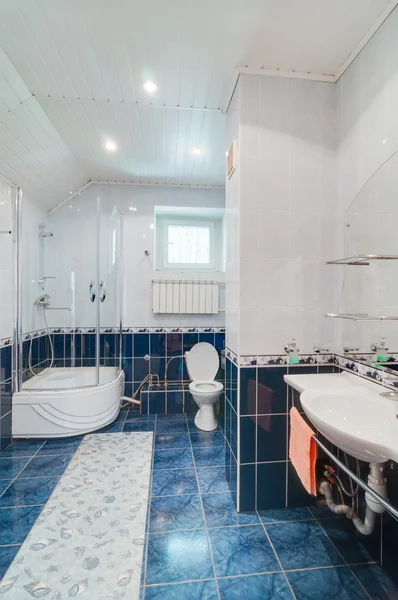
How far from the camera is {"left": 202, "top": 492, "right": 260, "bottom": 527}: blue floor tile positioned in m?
1.55

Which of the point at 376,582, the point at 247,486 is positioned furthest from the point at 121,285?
the point at 376,582

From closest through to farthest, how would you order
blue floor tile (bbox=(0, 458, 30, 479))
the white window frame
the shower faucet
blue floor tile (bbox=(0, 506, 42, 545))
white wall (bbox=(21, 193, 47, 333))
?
blue floor tile (bbox=(0, 506, 42, 545)), blue floor tile (bbox=(0, 458, 30, 479)), white wall (bbox=(21, 193, 47, 333)), the shower faucet, the white window frame

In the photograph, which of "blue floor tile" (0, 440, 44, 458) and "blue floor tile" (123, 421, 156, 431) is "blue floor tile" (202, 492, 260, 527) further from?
"blue floor tile" (0, 440, 44, 458)

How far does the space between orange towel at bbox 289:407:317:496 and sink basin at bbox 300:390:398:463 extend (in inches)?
6.3

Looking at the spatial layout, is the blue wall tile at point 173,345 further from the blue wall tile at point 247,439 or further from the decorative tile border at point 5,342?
the blue wall tile at point 247,439

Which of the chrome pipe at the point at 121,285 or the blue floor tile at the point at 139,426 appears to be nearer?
the blue floor tile at the point at 139,426

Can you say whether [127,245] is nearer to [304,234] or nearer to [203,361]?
[203,361]

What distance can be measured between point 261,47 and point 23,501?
2.84 metres

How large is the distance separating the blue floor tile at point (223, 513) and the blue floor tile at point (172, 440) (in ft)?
2.24

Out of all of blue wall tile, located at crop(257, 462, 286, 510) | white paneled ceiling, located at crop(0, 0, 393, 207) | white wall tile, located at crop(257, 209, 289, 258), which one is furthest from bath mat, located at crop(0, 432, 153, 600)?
white paneled ceiling, located at crop(0, 0, 393, 207)

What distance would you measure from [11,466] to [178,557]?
145 cm

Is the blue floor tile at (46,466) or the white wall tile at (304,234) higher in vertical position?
the white wall tile at (304,234)

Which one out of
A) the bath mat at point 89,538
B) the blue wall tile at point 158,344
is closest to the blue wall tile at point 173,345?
the blue wall tile at point 158,344

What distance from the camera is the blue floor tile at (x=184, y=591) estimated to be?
1157 millimetres
